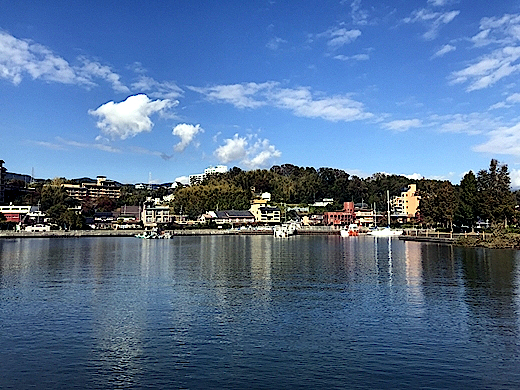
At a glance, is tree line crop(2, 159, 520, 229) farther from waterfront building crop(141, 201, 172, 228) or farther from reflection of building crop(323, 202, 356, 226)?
reflection of building crop(323, 202, 356, 226)

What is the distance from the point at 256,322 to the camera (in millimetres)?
15047

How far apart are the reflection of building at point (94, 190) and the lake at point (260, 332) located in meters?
112

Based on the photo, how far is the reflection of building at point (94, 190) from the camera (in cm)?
13050

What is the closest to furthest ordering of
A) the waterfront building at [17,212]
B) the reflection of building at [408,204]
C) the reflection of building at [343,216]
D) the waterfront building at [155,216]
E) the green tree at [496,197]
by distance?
1. the green tree at [496,197]
2. the waterfront building at [17,212]
3. the reflection of building at [408,204]
4. the waterfront building at [155,216]
5. the reflection of building at [343,216]

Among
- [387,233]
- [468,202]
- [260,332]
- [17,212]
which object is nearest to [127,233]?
[17,212]

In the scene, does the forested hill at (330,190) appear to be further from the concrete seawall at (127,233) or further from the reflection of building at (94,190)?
the reflection of building at (94,190)

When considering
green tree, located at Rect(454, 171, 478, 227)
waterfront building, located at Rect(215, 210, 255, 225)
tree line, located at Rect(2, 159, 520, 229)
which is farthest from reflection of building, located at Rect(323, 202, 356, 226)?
green tree, located at Rect(454, 171, 478, 227)

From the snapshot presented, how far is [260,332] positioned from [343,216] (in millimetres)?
96608

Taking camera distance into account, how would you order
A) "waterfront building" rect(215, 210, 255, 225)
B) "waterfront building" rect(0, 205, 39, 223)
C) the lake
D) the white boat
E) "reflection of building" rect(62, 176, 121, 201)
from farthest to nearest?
"reflection of building" rect(62, 176, 121, 201) → "waterfront building" rect(215, 210, 255, 225) → "waterfront building" rect(0, 205, 39, 223) → the white boat → the lake

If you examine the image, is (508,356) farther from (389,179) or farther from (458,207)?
(389,179)

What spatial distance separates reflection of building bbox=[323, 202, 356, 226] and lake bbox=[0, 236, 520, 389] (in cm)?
8216

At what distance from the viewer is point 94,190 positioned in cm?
13888

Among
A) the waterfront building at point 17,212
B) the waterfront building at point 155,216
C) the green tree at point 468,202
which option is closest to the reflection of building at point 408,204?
the green tree at point 468,202

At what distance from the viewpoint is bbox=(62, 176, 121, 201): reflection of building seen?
5138 inches
